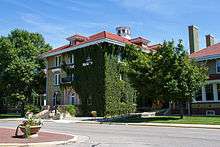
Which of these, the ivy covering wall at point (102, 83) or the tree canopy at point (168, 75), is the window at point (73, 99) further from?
the tree canopy at point (168, 75)

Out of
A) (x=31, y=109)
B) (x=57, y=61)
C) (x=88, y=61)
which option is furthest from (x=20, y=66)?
(x=88, y=61)

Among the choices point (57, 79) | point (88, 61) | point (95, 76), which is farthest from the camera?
point (57, 79)

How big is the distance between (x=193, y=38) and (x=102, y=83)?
1493 cm

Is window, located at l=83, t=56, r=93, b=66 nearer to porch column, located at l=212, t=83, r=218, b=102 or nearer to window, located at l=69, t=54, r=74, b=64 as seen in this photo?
window, located at l=69, t=54, r=74, b=64

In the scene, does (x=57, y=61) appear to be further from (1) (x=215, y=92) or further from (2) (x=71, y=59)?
(1) (x=215, y=92)

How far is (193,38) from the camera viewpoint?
48906 millimetres

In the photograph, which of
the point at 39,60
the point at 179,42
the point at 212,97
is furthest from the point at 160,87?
the point at 39,60

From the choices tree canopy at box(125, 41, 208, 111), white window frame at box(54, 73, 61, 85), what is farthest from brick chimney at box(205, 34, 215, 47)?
white window frame at box(54, 73, 61, 85)

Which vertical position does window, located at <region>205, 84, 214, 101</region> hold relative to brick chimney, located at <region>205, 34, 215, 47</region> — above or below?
below

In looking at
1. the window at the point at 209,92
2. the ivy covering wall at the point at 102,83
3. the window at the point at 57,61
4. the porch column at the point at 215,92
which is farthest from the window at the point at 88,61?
the porch column at the point at 215,92

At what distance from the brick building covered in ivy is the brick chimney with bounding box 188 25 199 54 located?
667 centimetres

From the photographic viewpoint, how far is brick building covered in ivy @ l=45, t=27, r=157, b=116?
43.5 m

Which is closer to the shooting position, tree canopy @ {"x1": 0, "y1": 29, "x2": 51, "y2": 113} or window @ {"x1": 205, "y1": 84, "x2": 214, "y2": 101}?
window @ {"x1": 205, "y1": 84, "x2": 214, "y2": 101}

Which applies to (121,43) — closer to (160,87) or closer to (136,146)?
(160,87)
